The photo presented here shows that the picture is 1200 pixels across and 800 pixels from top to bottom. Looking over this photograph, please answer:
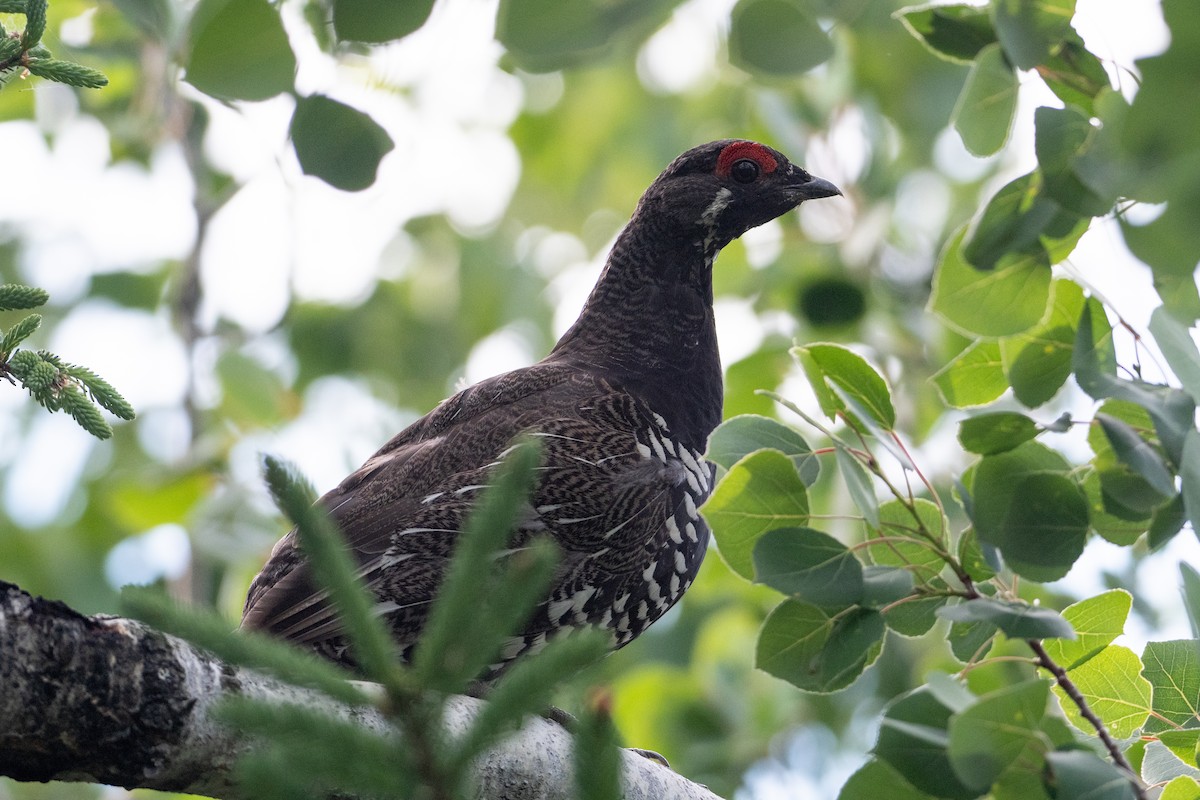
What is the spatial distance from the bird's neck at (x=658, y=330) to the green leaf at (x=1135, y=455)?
6.53 feet

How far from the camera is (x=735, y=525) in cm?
239

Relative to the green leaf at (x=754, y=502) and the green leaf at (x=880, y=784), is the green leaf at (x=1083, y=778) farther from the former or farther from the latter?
the green leaf at (x=754, y=502)

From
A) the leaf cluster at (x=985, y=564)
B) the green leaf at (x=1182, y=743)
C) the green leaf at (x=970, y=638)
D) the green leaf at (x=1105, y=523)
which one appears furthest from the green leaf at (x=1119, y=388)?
the green leaf at (x=1182, y=743)

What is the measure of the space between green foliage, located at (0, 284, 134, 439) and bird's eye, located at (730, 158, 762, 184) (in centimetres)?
284

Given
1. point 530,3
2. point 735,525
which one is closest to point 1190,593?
point 735,525

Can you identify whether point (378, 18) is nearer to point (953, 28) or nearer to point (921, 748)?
point (953, 28)

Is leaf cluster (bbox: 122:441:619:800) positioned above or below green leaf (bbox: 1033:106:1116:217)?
below

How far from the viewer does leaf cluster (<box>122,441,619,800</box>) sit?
1447mm

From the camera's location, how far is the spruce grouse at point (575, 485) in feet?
11.3

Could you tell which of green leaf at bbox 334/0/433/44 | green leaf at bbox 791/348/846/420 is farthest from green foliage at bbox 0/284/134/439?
green leaf at bbox 791/348/846/420

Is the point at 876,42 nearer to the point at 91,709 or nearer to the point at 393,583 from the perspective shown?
the point at 393,583

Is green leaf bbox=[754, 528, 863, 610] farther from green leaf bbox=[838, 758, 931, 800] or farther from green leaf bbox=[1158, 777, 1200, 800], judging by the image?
green leaf bbox=[1158, 777, 1200, 800]

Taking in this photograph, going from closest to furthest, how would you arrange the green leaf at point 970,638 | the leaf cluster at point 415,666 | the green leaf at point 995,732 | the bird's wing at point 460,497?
the leaf cluster at point 415,666 → the green leaf at point 995,732 → the green leaf at point 970,638 → the bird's wing at point 460,497

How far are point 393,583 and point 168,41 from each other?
165 centimetres
